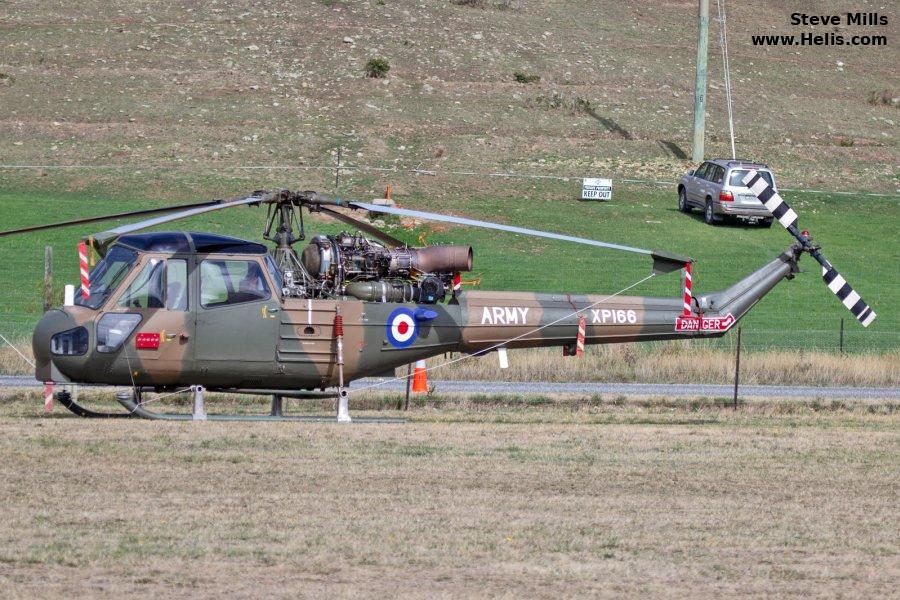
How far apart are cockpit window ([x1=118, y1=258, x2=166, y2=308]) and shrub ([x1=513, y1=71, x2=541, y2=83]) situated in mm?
43306

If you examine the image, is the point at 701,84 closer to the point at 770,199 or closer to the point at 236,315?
the point at 770,199

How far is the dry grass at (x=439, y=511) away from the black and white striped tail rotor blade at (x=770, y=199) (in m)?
3.03

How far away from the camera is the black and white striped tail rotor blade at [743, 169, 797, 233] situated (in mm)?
17766

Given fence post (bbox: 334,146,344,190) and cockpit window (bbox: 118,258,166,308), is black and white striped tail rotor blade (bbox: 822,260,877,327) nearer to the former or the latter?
cockpit window (bbox: 118,258,166,308)

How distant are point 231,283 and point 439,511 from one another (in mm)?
5832

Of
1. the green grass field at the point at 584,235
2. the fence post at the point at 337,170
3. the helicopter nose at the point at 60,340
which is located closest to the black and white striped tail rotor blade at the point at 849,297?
the helicopter nose at the point at 60,340

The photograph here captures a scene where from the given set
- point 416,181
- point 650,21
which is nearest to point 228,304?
point 416,181

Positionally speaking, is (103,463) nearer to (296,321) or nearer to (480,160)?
(296,321)

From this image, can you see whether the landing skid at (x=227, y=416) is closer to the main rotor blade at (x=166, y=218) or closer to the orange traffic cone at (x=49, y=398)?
the orange traffic cone at (x=49, y=398)

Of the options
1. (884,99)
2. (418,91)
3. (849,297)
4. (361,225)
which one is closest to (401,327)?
(361,225)

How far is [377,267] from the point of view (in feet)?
57.8

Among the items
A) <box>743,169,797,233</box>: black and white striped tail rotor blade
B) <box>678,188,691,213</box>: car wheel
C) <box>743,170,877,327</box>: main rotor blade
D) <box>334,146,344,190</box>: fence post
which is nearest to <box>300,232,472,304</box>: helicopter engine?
<box>743,169,797,233</box>: black and white striped tail rotor blade

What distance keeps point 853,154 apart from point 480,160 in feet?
55.4

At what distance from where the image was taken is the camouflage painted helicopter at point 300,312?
16578 millimetres
